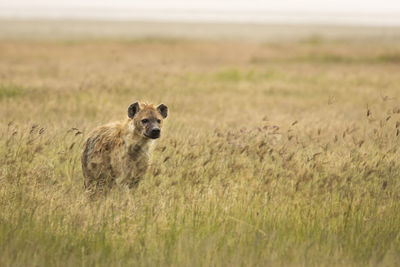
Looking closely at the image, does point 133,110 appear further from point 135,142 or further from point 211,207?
point 211,207

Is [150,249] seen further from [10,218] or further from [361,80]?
[361,80]

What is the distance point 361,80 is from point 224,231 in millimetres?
15731

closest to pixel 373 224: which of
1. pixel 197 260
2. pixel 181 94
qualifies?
pixel 197 260

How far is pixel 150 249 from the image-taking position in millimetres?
4727

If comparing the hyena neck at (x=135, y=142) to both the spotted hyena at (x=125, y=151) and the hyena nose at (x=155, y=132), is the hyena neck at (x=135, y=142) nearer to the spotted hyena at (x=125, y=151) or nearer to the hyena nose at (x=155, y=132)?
the spotted hyena at (x=125, y=151)

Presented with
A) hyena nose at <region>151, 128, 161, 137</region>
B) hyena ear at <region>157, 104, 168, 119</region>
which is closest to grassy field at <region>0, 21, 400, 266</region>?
hyena nose at <region>151, 128, 161, 137</region>

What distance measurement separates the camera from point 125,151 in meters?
6.48

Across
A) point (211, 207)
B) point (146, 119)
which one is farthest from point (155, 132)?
point (211, 207)

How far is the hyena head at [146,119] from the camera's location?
20.7ft

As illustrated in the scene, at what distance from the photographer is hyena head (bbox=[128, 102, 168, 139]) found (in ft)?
20.7

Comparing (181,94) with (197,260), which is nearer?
(197,260)

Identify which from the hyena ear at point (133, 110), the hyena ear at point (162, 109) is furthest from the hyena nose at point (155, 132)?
the hyena ear at point (162, 109)

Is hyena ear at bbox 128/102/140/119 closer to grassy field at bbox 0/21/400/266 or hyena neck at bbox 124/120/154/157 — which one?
hyena neck at bbox 124/120/154/157

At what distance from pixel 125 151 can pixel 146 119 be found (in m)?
0.42
